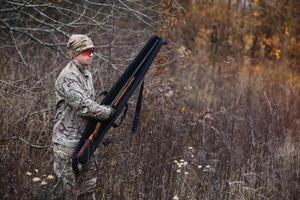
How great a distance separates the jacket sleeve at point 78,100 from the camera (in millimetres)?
3402

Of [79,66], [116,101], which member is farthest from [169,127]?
[79,66]

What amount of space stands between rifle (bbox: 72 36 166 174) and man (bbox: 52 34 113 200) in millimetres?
56

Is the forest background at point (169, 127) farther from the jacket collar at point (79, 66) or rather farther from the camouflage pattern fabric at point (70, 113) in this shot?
the jacket collar at point (79, 66)

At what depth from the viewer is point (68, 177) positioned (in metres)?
3.56

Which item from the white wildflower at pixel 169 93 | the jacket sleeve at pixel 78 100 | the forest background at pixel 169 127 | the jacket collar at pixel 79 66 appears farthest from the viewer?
the white wildflower at pixel 169 93

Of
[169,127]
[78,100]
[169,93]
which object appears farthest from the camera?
[169,93]

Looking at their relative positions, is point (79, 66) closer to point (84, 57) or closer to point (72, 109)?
point (84, 57)

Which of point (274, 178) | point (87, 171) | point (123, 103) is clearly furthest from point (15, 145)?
point (274, 178)

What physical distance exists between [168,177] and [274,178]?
44.0 inches

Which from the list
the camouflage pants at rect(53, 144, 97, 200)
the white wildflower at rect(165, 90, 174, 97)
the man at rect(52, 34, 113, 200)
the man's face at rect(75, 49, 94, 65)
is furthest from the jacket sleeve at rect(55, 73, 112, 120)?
the white wildflower at rect(165, 90, 174, 97)

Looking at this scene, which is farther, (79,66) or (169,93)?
(169,93)

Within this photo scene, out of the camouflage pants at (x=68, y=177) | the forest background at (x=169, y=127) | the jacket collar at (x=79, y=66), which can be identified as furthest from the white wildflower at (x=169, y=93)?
the jacket collar at (x=79, y=66)

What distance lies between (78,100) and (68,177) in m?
0.57

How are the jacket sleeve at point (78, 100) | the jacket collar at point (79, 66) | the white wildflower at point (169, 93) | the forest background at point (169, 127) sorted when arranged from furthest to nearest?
the white wildflower at point (169, 93), the forest background at point (169, 127), the jacket collar at point (79, 66), the jacket sleeve at point (78, 100)
